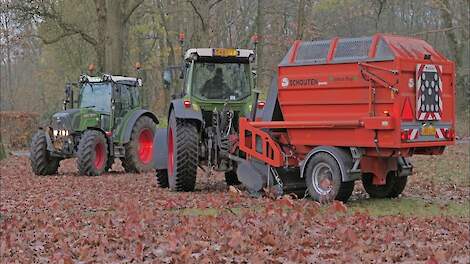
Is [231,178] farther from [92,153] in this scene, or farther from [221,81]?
[92,153]

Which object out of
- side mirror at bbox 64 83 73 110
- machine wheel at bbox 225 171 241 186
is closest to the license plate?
machine wheel at bbox 225 171 241 186

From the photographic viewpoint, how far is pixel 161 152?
45.9 feet

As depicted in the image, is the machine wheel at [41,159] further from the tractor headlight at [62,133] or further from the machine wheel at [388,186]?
the machine wheel at [388,186]

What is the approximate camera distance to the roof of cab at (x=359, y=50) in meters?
10.5

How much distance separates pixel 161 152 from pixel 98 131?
411cm

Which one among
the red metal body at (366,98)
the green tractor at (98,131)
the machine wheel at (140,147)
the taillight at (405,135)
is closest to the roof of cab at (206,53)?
the red metal body at (366,98)

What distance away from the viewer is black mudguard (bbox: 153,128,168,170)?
45.5ft

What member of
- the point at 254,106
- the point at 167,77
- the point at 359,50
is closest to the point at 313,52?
the point at 359,50

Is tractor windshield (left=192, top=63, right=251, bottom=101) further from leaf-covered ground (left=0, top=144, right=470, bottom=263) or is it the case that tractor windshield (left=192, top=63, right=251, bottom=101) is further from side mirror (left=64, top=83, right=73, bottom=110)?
side mirror (left=64, top=83, right=73, bottom=110)

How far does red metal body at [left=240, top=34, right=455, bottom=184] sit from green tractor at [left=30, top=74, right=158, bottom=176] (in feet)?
21.5

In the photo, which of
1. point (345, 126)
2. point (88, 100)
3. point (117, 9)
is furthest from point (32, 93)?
point (345, 126)

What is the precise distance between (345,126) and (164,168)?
14.1ft

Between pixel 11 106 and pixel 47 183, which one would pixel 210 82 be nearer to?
pixel 47 183

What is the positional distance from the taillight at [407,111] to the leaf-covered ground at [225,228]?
51.0 inches
